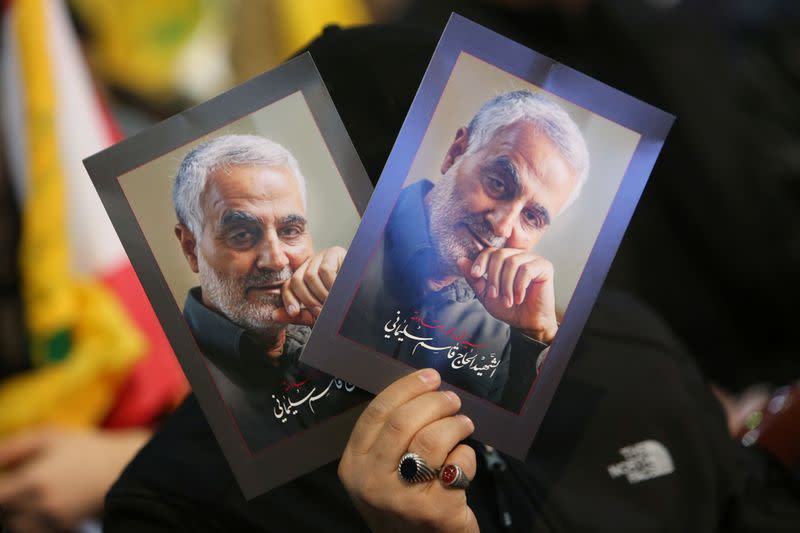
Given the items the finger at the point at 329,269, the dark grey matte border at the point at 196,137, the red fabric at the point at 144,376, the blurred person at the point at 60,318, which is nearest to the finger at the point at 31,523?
the blurred person at the point at 60,318

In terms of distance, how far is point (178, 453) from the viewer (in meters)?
0.66

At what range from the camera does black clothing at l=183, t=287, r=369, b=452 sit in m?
0.56

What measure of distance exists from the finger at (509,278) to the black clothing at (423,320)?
2cm

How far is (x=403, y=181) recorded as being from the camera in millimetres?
555

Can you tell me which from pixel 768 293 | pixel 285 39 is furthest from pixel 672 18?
pixel 285 39

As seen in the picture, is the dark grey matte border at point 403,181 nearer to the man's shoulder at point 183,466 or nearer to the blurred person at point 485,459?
the blurred person at point 485,459

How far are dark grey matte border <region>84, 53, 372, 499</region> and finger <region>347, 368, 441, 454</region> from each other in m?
0.04

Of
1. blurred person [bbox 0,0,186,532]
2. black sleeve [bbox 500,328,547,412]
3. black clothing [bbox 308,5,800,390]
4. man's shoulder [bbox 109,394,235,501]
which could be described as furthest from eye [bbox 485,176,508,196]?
black clothing [bbox 308,5,800,390]

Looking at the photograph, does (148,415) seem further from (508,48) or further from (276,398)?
(508,48)

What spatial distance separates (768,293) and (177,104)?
4.87ft

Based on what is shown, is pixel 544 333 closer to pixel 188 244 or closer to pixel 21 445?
pixel 188 244

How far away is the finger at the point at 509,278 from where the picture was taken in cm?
56

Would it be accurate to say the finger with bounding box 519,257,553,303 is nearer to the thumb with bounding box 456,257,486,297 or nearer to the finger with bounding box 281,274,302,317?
the thumb with bounding box 456,257,486,297

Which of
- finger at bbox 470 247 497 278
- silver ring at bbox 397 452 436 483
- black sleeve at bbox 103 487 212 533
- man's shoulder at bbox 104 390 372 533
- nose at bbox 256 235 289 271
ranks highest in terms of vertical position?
finger at bbox 470 247 497 278
